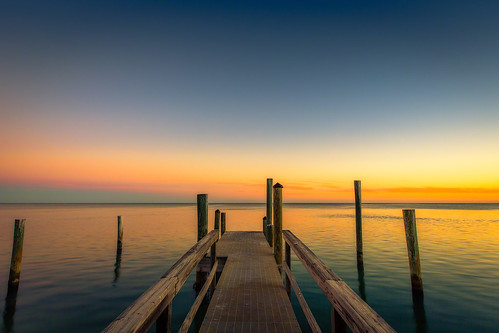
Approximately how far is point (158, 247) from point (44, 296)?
31.2 ft

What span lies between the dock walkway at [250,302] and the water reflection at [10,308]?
6115mm

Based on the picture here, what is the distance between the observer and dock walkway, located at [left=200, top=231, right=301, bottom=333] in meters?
4.34

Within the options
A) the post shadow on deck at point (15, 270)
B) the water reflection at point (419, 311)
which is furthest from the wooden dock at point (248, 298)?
the post shadow on deck at point (15, 270)

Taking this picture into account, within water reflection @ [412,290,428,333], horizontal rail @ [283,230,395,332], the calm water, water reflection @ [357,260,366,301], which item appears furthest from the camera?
water reflection @ [357,260,366,301]

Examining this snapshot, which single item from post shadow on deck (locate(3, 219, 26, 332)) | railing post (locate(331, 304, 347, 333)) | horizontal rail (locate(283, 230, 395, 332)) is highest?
horizontal rail (locate(283, 230, 395, 332))

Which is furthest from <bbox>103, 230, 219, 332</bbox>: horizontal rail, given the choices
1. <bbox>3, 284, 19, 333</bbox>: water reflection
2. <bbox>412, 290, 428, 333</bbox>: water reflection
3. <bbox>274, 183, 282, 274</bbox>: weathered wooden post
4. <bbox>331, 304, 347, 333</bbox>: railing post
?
<bbox>3, 284, 19, 333</bbox>: water reflection

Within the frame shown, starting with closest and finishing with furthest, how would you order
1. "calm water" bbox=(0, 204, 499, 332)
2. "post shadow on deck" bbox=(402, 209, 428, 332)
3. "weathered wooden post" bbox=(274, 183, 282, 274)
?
"calm water" bbox=(0, 204, 499, 332) < "post shadow on deck" bbox=(402, 209, 428, 332) < "weathered wooden post" bbox=(274, 183, 282, 274)

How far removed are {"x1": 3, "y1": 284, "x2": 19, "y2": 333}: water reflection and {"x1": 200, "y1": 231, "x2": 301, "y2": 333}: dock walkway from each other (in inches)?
241

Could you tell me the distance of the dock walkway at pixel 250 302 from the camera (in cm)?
434

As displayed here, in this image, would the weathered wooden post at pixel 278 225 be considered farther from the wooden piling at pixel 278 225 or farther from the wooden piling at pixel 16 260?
the wooden piling at pixel 16 260

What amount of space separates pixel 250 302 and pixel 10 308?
8320mm

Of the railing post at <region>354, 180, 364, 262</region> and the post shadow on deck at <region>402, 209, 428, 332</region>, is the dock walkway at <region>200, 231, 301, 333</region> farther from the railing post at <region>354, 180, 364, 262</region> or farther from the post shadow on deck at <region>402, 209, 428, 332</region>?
the railing post at <region>354, 180, 364, 262</region>

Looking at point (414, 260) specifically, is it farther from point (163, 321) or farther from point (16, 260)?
point (16, 260)

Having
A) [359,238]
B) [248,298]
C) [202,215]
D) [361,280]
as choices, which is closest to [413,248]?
[361,280]
